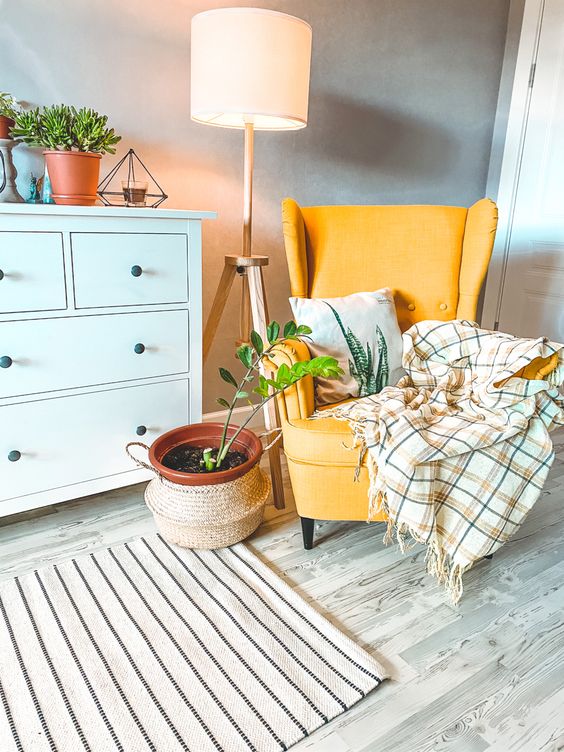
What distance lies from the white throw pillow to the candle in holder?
1.87ft

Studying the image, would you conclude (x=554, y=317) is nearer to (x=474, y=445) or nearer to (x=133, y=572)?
(x=474, y=445)

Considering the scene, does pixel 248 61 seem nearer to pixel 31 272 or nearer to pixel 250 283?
pixel 250 283

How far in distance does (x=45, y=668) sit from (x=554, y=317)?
2676 millimetres

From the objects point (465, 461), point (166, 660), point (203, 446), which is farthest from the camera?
point (203, 446)

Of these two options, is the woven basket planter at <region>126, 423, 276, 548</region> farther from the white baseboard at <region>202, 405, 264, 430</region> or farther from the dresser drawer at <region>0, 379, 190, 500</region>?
the white baseboard at <region>202, 405, 264, 430</region>

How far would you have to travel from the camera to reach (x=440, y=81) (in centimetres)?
267

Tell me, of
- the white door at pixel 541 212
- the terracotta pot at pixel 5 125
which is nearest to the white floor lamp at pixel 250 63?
the terracotta pot at pixel 5 125

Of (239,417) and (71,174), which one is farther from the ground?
(71,174)

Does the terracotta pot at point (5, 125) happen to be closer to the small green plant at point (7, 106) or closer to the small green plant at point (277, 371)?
the small green plant at point (7, 106)

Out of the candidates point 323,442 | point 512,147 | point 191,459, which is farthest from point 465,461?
point 512,147

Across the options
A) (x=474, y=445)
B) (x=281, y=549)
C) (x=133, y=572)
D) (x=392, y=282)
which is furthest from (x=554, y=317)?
(x=133, y=572)

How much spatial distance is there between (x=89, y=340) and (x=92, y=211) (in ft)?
1.17

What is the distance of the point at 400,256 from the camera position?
206cm

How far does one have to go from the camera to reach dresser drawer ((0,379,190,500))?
1.57m
